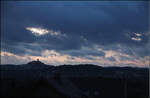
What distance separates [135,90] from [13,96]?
50.7 feet

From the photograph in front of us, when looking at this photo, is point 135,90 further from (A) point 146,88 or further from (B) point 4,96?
(B) point 4,96

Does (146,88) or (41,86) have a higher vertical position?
(41,86)

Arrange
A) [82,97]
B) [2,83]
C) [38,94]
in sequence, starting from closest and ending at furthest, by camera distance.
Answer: [38,94] < [82,97] < [2,83]

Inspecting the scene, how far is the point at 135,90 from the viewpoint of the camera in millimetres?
24250

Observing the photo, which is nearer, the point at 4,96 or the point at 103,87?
the point at 4,96

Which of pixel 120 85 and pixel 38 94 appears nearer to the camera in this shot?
pixel 38 94

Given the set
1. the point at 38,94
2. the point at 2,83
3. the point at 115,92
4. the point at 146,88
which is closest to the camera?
the point at 38,94

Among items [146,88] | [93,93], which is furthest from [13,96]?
[146,88]

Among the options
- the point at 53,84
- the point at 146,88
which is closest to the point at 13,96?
the point at 53,84

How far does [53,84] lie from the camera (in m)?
16.6

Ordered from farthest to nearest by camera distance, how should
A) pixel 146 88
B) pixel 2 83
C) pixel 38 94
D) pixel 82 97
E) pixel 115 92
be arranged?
pixel 146 88
pixel 115 92
pixel 2 83
pixel 82 97
pixel 38 94

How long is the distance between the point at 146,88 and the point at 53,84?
14687 mm

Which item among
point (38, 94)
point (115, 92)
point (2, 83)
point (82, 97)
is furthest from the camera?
point (115, 92)

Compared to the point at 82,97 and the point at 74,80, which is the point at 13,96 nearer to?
the point at 82,97
